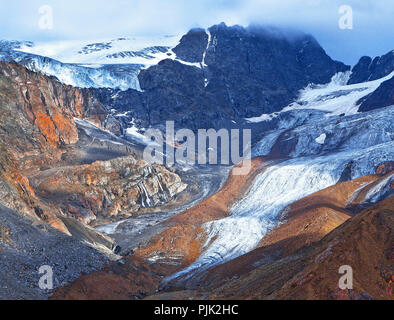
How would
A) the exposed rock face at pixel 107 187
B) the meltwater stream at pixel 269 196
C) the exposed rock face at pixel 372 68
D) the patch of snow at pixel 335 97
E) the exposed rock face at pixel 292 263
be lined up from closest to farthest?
the exposed rock face at pixel 292 263 < the meltwater stream at pixel 269 196 < the exposed rock face at pixel 107 187 < the patch of snow at pixel 335 97 < the exposed rock face at pixel 372 68

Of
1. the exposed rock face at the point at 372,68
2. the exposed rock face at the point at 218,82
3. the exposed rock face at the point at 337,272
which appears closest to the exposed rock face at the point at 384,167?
the exposed rock face at the point at 337,272

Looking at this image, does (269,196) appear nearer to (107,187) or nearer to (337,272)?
(107,187)

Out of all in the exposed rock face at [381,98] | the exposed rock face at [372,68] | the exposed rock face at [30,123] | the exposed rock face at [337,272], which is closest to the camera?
the exposed rock face at [337,272]

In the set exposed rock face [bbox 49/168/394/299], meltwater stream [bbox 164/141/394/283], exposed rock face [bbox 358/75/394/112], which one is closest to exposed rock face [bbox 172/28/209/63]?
exposed rock face [bbox 358/75/394/112]

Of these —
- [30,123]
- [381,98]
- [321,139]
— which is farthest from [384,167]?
[30,123]

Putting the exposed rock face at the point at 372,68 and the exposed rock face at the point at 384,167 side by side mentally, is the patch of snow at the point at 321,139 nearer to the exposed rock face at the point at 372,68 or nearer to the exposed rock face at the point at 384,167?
the exposed rock face at the point at 384,167
